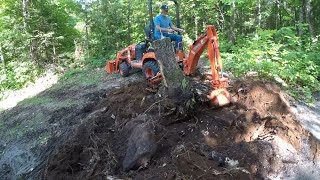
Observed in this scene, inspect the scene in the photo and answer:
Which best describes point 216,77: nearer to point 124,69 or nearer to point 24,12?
point 124,69

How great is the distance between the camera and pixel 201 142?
4.15 meters

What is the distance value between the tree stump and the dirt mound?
17 cm

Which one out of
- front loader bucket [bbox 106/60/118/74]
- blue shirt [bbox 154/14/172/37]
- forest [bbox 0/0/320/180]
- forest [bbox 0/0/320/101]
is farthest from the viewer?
forest [bbox 0/0/320/101]

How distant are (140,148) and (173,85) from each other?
4.31ft

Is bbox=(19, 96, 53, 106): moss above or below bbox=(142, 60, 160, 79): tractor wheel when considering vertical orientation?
below

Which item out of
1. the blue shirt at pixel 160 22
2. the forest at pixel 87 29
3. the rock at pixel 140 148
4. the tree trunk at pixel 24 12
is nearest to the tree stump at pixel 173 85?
the rock at pixel 140 148

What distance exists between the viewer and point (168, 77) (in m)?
4.95

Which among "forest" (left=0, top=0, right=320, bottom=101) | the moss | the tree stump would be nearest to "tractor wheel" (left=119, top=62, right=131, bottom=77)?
the moss

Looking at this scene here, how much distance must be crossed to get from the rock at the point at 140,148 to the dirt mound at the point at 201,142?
0.08 metres

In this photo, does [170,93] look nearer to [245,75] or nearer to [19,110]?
[245,75]

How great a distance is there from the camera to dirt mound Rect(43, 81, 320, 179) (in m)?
3.67

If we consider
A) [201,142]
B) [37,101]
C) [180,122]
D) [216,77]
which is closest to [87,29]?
[37,101]

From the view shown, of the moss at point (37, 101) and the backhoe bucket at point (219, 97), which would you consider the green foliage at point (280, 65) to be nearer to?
the backhoe bucket at point (219, 97)

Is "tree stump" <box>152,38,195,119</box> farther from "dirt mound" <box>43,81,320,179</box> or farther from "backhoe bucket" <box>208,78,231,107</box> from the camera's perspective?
"backhoe bucket" <box>208,78,231,107</box>
